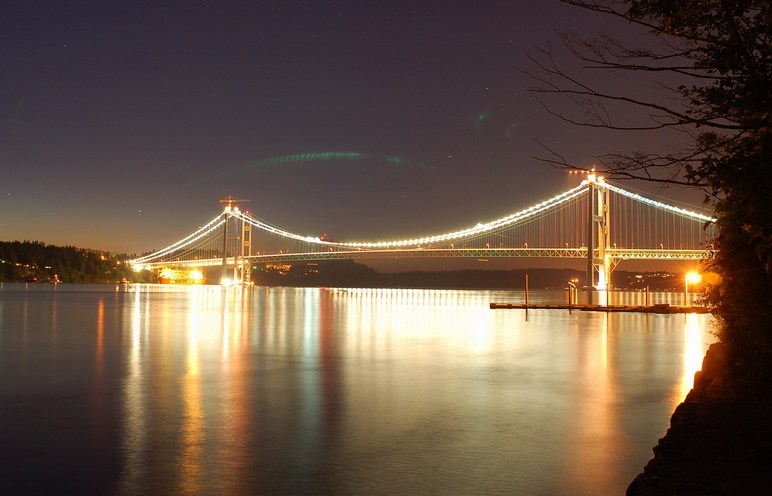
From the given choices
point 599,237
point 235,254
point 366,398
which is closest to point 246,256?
point 235,254

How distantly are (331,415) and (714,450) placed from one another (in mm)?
3344

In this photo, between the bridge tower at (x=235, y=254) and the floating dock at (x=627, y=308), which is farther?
the bridge tower at (x=235, y=254)

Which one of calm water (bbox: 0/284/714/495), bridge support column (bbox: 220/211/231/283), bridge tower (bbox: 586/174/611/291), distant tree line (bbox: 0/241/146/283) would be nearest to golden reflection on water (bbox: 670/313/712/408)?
calm water (bbox: 0/284/714/495)

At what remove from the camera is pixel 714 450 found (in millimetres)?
4852

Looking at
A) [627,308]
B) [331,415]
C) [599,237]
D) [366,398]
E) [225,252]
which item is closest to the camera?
[331,415]

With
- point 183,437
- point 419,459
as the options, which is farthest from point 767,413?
point 183,437

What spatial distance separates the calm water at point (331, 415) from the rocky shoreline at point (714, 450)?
360 millimetres

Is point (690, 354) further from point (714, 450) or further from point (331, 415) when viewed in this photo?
point (714, 450)

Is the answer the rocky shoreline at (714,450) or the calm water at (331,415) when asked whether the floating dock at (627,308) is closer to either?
the calm water at (331,415)

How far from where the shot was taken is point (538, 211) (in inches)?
3017

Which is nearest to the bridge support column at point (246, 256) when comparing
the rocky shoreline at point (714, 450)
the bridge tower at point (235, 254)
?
the bridge tower at point (235, 254)

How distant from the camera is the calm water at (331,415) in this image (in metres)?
4.90

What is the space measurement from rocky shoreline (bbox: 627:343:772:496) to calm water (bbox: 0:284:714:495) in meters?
0.36

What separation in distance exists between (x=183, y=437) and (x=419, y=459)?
1824 mm
